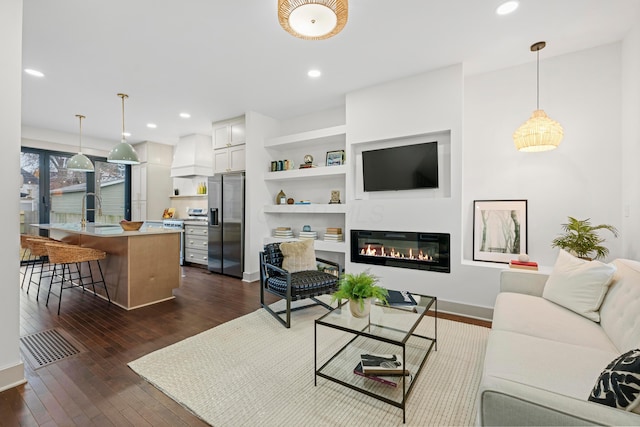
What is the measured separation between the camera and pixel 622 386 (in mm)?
910

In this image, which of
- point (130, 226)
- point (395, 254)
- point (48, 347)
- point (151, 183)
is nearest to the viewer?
point (48, 347)

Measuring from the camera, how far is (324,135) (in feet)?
14.1

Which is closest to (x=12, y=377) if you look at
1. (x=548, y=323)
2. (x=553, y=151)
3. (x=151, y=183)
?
(x=548, y=323)

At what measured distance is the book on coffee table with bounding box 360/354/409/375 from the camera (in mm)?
1768

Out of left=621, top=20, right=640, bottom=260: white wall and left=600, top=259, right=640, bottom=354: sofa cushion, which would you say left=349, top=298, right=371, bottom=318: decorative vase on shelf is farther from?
→ left=621, top=20, right=640, bottom=260: white wall

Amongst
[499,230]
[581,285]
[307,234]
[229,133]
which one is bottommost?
[581,285]

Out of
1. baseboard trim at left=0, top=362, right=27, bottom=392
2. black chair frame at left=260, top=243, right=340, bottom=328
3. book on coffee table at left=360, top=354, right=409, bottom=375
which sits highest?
black chair frame at left=260, top=243, right=340, bottom=328

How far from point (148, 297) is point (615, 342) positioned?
4.20m

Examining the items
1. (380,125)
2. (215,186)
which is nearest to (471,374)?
(380,125)

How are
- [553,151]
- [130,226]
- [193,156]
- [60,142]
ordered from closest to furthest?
1. [553,151]
2. [130,226]
3. [60,142]
4. [193,156]

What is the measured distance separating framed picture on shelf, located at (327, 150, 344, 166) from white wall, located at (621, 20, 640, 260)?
3058mm

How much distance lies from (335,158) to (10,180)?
3.48m

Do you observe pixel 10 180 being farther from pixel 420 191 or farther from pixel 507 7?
pixel 507 7

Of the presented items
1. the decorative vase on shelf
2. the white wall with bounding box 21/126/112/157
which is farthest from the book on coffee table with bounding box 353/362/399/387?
the white wall with bounding box 21/126/112/157
